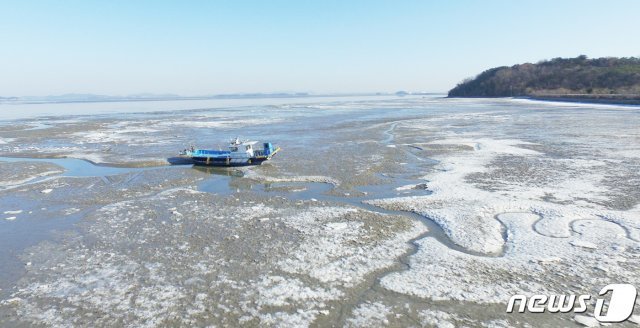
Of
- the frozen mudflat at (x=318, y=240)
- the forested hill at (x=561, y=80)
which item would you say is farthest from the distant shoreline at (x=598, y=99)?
the frozen mudflat at (x=318, y=240)

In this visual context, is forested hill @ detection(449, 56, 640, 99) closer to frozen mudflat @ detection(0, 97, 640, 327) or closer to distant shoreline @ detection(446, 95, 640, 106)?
distant shoreline @ detection(446, 95, 640, 106)

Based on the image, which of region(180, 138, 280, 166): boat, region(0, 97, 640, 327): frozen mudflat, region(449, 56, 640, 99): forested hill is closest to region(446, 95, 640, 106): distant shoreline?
region(449, 56, 640, 99): forested hill

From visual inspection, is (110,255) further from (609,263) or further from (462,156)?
(462,156)

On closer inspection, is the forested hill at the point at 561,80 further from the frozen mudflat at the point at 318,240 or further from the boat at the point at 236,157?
the boat at the point at 236,157

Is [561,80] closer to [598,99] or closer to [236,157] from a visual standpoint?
[598,99]

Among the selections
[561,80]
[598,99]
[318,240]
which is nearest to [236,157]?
[318,240]
